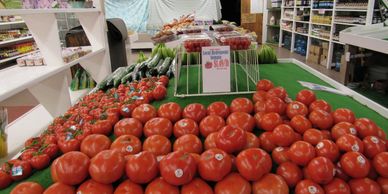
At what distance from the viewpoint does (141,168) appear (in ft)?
2.92

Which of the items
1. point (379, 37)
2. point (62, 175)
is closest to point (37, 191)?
point (62, 175)

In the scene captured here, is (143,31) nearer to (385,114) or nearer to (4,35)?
(4,35)

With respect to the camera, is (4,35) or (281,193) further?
(4,35)

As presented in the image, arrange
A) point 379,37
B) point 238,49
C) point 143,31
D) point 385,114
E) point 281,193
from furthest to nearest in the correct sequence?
point 143,31
point 379,37
point 238,49
point 385,114
point 281,193

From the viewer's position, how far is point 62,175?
2.91 feet

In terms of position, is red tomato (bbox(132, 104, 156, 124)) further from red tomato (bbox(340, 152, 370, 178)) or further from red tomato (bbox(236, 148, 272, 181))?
red tomato (bbox(340, 152, 370, 178))

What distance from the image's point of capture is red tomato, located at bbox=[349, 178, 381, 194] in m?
0.89

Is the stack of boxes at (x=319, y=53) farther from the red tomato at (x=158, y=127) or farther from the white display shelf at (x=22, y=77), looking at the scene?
the red tomato at (x=158, y=127)

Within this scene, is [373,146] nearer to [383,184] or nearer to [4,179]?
[383,184]

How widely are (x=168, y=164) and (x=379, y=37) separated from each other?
3703 millimetres

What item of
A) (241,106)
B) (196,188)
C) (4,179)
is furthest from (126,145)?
(241,106)

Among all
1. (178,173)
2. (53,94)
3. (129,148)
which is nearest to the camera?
(178,173)

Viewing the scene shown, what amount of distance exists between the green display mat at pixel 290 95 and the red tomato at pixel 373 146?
1.21 ft

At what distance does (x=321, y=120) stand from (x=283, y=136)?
0.78 feet
